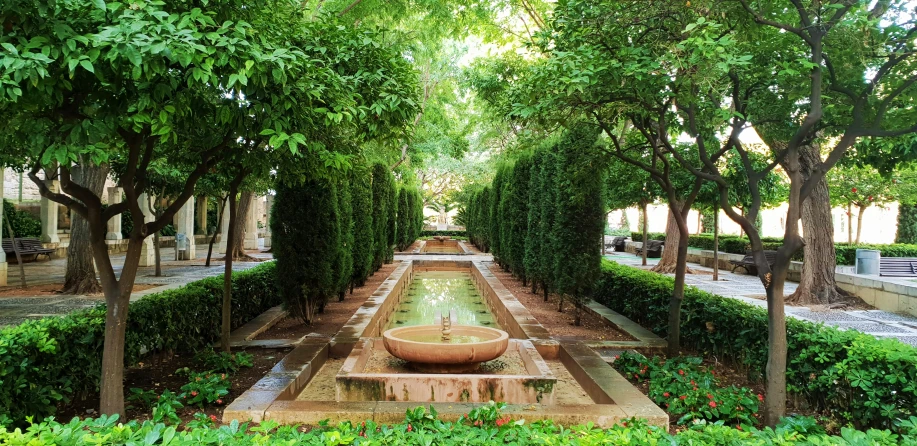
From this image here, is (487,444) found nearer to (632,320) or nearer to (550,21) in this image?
(550,21)

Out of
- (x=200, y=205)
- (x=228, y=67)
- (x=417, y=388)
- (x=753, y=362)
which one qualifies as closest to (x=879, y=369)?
(x=753, y=362)

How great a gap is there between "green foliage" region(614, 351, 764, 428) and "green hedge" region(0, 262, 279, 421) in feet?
16.0

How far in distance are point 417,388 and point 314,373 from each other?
4.96 feet

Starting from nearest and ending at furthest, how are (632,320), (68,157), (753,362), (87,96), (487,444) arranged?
1. (487,444)
2. (68,157)
3. (87,96)
4. (753,362)
5. (632,320)

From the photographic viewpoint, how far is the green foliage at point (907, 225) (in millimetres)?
26422

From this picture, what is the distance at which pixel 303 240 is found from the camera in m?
8.78

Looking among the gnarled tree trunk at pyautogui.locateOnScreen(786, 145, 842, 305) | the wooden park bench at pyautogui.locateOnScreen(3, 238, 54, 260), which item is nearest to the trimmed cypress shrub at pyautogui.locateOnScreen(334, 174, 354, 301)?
the gnarled tree trunk at pyautogui.locateOnScreen(786, 145, 842, 305)

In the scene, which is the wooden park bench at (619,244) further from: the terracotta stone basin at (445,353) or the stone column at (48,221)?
the terracotta stone basin at (445,353)

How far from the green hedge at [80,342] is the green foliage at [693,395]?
191 inches

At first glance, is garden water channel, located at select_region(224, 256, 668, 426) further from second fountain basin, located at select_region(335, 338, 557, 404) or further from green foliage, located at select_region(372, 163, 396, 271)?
green foliage, located at select_region(372, 163, 396, 271)

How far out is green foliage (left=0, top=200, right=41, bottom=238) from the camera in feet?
69.6

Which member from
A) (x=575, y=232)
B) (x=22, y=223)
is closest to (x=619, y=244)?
(x=575, y=232)

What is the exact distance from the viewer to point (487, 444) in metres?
2.93

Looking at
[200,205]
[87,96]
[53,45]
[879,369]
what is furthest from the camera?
[200,205]
